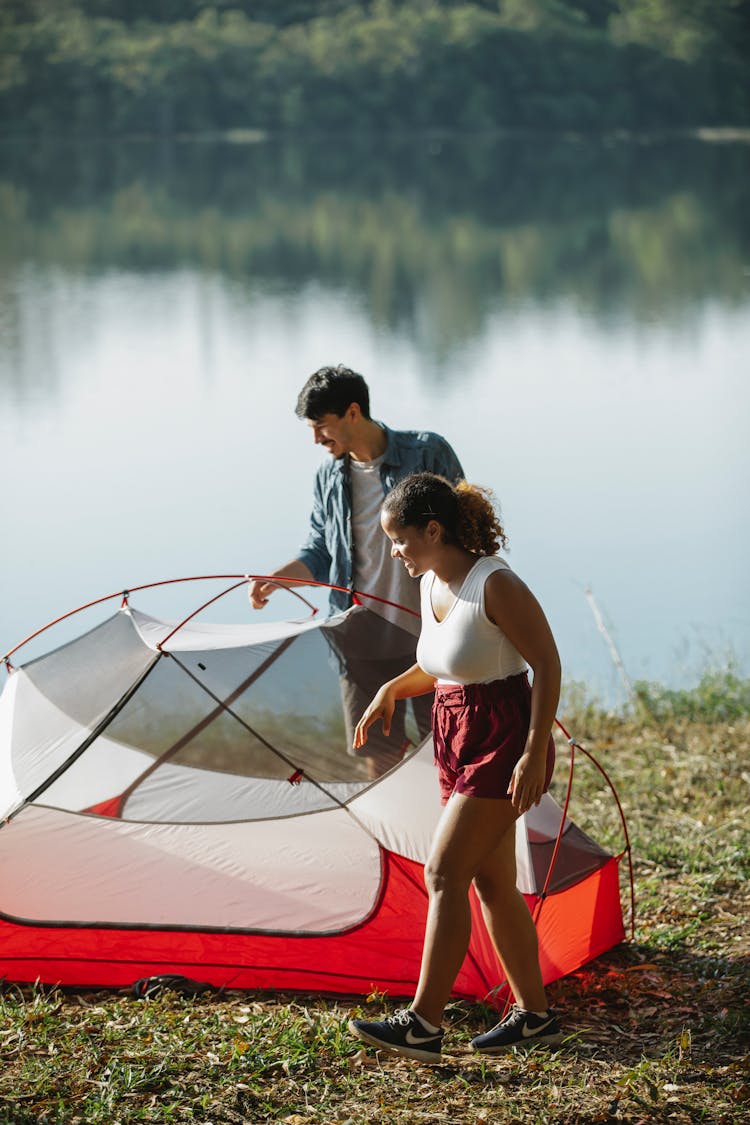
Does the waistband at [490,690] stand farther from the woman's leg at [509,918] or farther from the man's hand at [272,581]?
the man's hand at [272,581]

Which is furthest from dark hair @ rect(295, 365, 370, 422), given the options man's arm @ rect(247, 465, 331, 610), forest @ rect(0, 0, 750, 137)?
forest @ rect(0, 0, 750, 137)

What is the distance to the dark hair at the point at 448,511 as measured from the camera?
2.78m

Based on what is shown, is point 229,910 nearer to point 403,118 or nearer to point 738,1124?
point 738,1124

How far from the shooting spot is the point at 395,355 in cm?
1927

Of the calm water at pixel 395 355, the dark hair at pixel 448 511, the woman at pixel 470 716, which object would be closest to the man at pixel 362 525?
the woman at pixel 470 716

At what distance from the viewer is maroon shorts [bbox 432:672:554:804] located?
108 inches

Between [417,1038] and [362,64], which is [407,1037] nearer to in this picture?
[417,1038]

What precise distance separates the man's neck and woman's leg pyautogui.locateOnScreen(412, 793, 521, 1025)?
3.72ft

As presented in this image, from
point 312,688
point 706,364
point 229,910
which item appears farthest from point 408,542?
point 706,364

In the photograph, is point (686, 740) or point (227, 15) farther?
point (227, 15)

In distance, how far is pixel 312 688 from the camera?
138 inches

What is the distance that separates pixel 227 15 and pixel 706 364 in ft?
50.8

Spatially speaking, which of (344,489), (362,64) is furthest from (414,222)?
(344,489)

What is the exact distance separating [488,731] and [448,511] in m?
0.46
